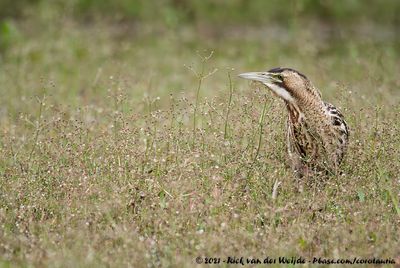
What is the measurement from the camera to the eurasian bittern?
21.0 feet

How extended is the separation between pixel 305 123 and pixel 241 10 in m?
8.68

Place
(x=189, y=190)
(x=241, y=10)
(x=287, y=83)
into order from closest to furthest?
(x=189, y=190) → (x=287, y=83) → (x=241, y=10)

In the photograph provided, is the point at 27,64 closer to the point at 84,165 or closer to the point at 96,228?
the point at 84,165

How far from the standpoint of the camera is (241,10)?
14.9m

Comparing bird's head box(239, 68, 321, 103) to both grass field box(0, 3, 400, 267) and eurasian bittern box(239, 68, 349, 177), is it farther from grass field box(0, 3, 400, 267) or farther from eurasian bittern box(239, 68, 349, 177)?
grass field box(0, 3, 400, 267)

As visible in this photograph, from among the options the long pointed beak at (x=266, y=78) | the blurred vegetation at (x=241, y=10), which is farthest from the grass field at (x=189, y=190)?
the blurred vegetation at (x=241, y=10)

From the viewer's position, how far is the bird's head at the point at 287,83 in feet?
21.1

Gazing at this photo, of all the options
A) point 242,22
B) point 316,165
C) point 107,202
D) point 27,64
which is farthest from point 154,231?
point 242,22

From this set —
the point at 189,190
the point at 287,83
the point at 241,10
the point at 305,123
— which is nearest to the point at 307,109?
the point at 305,123

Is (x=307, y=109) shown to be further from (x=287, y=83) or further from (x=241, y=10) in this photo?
(x=241, y=10)

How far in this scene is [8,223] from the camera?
5648mm

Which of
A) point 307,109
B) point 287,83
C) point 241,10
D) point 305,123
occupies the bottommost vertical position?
point 305,123

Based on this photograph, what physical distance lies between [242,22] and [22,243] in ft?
32.8

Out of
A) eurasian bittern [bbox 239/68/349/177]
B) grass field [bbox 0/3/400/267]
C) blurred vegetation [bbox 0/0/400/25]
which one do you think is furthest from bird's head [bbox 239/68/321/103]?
blurred vegetation [bbox 0/0/400/25]
